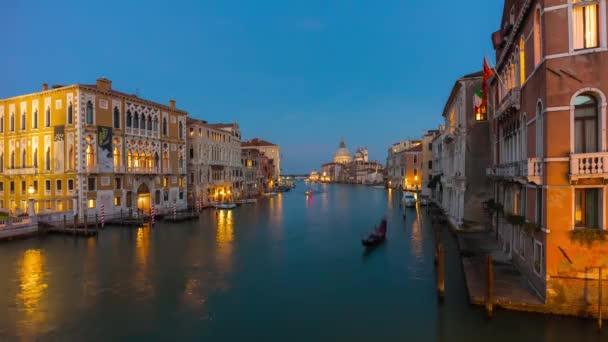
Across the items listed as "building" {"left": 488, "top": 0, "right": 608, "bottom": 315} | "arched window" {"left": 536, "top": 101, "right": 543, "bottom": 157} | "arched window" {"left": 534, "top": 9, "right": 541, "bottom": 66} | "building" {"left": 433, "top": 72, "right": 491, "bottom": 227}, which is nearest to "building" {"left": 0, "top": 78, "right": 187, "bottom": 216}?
"building" {"left": 433, "top": 72, "right": 491, "bottom": 227}

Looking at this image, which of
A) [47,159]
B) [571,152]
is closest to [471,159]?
[571,152]

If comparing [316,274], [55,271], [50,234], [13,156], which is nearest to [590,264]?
[316,274]

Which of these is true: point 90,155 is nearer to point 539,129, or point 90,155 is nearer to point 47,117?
point 47,117

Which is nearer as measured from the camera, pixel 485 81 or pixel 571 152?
pixel 571 152

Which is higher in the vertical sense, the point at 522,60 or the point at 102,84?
the point at 102,84

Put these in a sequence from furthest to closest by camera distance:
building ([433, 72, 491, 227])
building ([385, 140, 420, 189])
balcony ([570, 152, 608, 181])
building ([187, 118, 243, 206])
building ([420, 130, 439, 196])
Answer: building ([385, 140, 420, 189])
building ([420, 130, 439, 196])
building ([187, 118, 243, 206])
building ([433, 72, 491, 227])
balcony ([570, 152, 608, 181])

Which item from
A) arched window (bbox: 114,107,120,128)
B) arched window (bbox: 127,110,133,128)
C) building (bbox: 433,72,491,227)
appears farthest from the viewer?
arched window (bbox: 127,110,133,128)

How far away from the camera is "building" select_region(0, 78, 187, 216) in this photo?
27.7 m

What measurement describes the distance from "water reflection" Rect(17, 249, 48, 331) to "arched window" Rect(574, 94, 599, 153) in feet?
48.5

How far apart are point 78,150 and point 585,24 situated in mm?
29559

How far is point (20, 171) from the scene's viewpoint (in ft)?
97.3

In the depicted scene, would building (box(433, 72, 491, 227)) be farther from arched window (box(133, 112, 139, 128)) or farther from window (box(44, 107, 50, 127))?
window (box(44, 107, 50, 127))

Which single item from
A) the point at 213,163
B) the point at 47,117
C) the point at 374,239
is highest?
the point at 47,117

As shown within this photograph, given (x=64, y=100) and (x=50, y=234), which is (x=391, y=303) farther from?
(x=64, y=100)
